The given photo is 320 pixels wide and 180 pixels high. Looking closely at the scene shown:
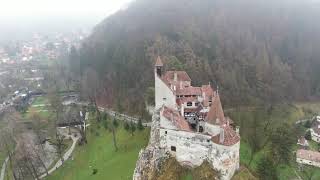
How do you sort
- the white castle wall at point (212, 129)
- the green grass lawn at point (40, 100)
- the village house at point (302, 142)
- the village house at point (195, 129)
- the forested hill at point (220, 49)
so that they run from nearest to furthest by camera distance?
the village house at point (195, 129) < the white castle wall at point (212, 129) < the village house at point (302, 142) < the forested hill at point (220, 49) < the green grass lawn at point (40, 100)

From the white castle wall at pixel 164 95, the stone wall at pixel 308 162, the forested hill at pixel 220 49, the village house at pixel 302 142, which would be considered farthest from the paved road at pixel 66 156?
the village house at pixel 302 142

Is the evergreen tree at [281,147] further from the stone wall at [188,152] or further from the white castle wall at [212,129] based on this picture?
the white castle wall at [212,129]

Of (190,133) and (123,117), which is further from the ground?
(190,133)

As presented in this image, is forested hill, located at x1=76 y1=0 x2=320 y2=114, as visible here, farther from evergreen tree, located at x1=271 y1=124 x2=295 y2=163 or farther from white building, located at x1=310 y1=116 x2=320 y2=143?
evergreen tree, located at x1=271 y1=124 x2=295 y2=163

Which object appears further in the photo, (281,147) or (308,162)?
(308,162)

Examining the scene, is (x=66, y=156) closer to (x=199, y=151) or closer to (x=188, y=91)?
(x=188, y=91)

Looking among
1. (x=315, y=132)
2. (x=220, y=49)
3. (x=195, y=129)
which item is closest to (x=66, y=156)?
(x=195, y=129)

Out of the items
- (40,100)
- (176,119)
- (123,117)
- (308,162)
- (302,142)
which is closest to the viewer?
(176,119)
